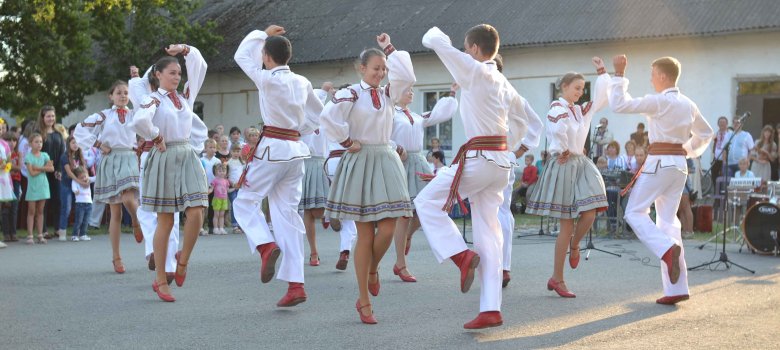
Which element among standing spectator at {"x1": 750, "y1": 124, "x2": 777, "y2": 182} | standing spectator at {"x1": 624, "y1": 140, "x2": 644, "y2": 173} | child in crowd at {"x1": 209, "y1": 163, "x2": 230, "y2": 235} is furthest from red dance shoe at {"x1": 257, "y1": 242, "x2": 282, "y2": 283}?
standing spectator at {"x1": 750, "y1": 124, "x2": 777, "y2": 182}

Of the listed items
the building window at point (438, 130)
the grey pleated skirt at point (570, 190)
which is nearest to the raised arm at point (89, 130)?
the grey pleated skirt at point (570, 190)

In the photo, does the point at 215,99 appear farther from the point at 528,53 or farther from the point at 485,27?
the point at 485,27

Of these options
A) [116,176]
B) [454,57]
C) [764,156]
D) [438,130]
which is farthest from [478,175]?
[438,130]

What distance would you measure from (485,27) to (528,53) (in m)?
18.1

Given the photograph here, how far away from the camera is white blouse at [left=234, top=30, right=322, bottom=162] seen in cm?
763

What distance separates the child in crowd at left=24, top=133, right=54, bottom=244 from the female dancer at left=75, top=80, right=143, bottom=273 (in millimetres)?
4751

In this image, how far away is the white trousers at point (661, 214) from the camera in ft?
26.5

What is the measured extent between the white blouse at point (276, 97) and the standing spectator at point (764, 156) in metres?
13.8

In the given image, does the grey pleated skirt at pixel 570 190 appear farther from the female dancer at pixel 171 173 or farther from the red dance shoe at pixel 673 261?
the female dancer at pixel 171 173

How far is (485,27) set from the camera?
677 cm

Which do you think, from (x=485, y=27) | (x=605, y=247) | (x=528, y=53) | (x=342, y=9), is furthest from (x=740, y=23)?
(x=485, y=27)

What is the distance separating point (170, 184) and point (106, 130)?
7.58 feet

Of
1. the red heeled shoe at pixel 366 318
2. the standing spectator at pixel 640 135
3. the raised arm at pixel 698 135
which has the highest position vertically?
the standing spectator at pixel 640 135

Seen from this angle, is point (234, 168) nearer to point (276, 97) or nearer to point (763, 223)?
point (763, 223)
